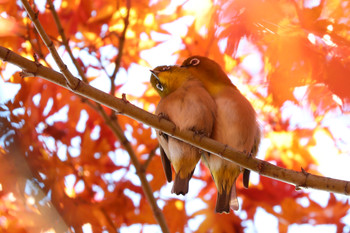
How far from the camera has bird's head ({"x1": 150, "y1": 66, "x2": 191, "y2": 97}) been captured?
2721mm

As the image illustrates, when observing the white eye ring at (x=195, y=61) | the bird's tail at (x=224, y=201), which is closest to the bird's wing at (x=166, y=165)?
the bird's tail at (x=224, y=201)

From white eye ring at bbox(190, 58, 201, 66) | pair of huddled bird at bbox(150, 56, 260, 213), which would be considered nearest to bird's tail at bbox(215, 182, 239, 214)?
pair of huddled bird at bbox(150, 56, 260, 213)

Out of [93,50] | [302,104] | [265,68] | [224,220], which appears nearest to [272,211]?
[224,220]

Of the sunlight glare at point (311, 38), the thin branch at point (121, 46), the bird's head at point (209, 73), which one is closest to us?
the sunlight glare at point (311, 38)

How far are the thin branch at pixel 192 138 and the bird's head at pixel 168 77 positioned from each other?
62 centimetres

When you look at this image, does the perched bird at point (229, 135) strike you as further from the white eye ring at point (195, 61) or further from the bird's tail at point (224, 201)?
the white eye ring at point (195, 61)

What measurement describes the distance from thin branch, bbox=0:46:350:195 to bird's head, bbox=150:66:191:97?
0.62 meters

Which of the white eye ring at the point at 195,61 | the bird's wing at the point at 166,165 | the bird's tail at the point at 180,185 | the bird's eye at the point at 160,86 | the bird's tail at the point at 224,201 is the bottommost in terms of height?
the bird's tail at the point at 224,201

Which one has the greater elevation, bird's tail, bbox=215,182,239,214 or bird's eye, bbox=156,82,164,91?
bird's eye, bbox=156,82,164,91

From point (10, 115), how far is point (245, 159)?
1722 millimetres

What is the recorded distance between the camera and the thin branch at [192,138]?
188cm

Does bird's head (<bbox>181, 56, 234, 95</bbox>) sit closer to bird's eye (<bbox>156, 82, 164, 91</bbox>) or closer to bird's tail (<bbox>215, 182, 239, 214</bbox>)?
bird's eye (<bbox>156, 82, 164, 91</bbox>)

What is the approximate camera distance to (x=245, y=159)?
2047 mm

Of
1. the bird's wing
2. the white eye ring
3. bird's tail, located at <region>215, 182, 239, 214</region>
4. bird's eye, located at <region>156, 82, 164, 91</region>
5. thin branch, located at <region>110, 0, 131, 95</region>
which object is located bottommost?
bird's tail, located at <region>215, 182, 239, 214</region>
